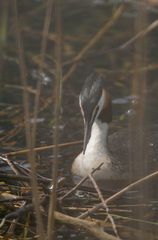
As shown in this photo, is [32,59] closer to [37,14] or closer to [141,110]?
[37,14]

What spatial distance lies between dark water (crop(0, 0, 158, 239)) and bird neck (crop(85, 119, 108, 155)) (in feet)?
0.67

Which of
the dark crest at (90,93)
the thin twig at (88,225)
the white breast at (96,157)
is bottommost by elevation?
the thin twig at (88,225)

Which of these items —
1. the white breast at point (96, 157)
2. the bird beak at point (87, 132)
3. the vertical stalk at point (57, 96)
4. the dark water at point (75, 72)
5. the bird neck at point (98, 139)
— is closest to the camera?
the vertical stalk at point (57, 96)

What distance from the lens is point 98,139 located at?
732cm

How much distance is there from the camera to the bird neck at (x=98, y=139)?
24.0 feet

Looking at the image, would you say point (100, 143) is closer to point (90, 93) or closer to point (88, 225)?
point (90, 93)

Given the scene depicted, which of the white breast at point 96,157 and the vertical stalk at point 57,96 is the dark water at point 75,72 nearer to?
the white breast at point 96,157

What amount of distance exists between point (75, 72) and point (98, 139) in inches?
81.6

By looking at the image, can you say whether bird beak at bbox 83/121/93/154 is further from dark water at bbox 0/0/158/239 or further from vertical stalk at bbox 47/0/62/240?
vertical stalk at bbox 47/0/62/240

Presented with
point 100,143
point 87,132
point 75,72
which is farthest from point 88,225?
point 75,72

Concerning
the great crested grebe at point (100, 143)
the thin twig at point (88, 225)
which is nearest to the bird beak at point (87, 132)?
the great crested grebe at point (100, 143)

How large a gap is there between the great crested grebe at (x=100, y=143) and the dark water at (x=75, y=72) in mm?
184

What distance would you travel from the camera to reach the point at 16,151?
6969 millimetres

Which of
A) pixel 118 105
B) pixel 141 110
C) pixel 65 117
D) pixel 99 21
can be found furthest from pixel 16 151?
pixel 99 21
